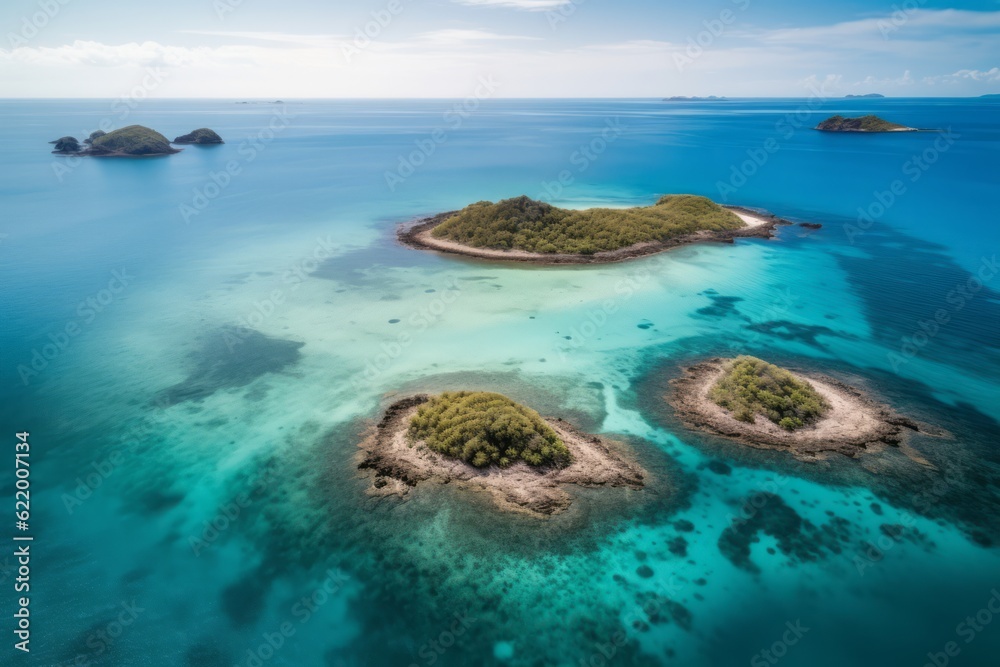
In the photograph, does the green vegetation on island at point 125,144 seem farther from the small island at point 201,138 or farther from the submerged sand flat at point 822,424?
the submerged sand flat at point 822,424

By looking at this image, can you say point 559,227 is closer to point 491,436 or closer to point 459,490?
point 491,436

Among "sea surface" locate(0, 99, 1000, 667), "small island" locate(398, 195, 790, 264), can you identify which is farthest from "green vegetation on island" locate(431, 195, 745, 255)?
"sea surface" locate(0, 99, 1000, 667)

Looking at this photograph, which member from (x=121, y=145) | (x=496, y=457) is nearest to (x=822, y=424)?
(x=496, y=457)

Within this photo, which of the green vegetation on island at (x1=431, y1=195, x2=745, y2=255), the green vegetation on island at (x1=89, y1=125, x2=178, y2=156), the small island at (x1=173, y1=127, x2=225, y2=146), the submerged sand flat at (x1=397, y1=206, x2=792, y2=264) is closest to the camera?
the submerged sand flat at (x1=397, y1=206, x2=792, y2=264)

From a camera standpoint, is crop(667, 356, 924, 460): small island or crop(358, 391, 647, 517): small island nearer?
crop(358, 391, 647, 517): small island

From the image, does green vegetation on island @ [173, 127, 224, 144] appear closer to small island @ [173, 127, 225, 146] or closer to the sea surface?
small island @ [173, 127, 225, 146]

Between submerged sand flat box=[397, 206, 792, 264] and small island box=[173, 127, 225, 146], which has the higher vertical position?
small island box=[173, 127, 225, 146]

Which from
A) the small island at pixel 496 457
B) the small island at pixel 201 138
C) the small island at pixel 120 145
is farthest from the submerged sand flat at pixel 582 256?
the small island at pixel 201 138
